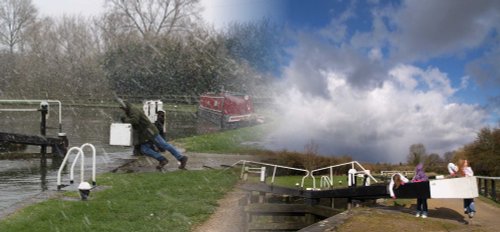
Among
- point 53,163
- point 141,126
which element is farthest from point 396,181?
point 53,163

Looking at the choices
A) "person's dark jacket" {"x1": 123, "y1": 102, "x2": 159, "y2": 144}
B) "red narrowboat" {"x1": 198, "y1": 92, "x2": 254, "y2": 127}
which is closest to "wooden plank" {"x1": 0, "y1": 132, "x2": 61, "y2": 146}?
"person's dark jacket" {"x1": 123, "y1": 102, "x2": 159, "y2": 144}

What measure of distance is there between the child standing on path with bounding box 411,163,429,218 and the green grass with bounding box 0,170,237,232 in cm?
259

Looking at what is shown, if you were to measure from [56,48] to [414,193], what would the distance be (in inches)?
337

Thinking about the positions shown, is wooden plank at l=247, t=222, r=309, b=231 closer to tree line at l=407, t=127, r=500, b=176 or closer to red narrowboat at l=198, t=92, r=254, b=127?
red narrowboat at l=198, t=92, r=254, b=127

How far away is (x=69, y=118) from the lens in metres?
22.1

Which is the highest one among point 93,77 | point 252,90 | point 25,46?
point 25,46

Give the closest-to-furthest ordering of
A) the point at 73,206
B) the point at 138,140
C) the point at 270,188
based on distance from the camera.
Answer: the point at 73,206, the point at 270,188, the point at 138,140

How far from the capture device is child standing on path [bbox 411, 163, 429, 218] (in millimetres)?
5345

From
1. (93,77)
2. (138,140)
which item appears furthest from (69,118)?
(138,140)

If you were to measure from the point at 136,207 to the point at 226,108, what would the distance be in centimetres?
221

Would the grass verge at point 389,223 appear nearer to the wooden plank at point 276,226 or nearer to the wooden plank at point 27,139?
the wooden plank at point 276,226

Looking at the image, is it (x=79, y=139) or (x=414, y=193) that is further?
(x=79, y=139)

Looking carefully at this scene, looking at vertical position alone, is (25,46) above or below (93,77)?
above

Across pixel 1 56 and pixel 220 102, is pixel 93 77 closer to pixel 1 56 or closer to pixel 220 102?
pixel 1 56
